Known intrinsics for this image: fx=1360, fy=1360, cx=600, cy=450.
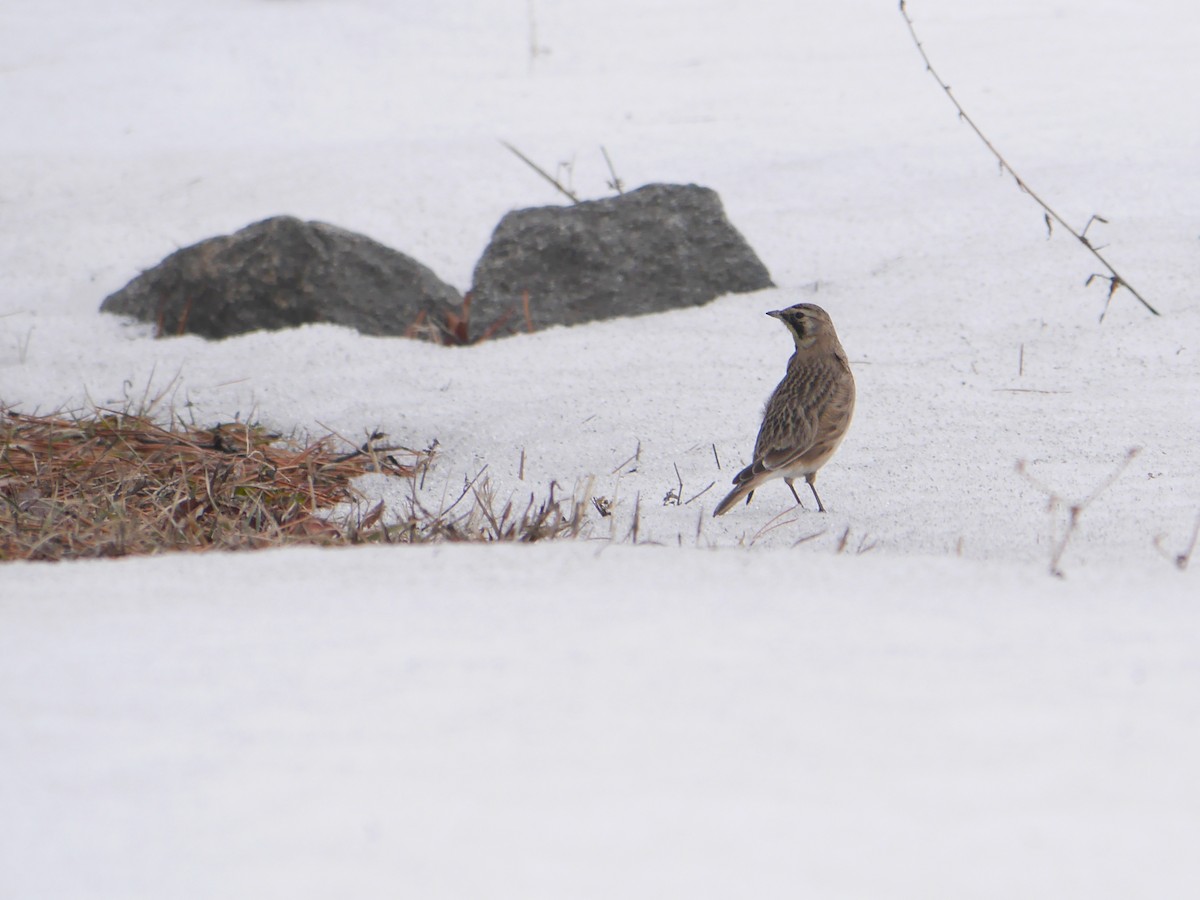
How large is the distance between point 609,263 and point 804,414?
89.7 inches

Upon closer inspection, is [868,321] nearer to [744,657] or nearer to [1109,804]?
[744,657]

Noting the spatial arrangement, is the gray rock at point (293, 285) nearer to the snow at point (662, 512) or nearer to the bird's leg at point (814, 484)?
the snow at point (662, 512)

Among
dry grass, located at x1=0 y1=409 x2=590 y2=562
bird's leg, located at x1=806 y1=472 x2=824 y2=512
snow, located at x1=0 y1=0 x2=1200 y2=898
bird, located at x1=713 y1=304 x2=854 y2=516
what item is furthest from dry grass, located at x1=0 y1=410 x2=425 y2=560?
bird's leg, located at x1=806 y1=472 x2=824 y2=512

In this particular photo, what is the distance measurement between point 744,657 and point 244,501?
2.15m

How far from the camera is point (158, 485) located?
12.7ft

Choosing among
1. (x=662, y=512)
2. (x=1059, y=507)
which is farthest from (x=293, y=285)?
(x=1059, y=507)

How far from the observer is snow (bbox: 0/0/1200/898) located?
1.68 metres

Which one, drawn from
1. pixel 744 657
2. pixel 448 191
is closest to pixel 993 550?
pixel 744 657

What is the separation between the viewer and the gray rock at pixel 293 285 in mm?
5852

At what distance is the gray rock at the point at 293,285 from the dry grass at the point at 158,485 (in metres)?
1.27

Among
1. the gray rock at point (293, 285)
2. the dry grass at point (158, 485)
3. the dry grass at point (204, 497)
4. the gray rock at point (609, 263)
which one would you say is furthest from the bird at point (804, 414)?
the gray rock at point (293, 285)

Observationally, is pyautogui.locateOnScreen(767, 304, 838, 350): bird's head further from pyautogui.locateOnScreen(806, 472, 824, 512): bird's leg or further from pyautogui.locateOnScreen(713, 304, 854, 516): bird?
pyautogui.locateOnScreen(806, 472, 824, 512): bird's leg

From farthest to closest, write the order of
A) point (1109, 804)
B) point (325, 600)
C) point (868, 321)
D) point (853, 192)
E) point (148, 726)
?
point (853, 192)
point (868, 321)
point (325, 600)
point (148, 726)
point (1109, 804)

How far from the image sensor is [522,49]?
10680mm
